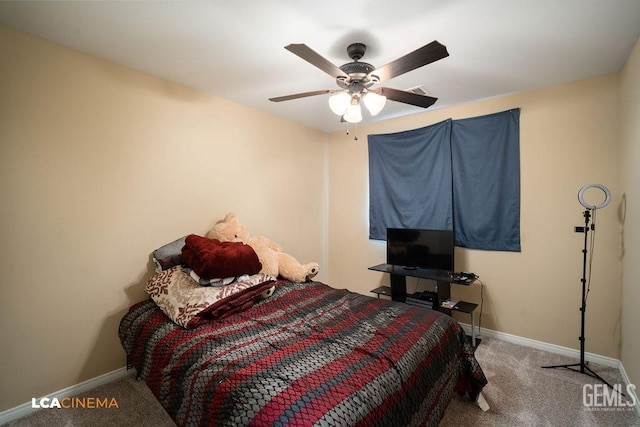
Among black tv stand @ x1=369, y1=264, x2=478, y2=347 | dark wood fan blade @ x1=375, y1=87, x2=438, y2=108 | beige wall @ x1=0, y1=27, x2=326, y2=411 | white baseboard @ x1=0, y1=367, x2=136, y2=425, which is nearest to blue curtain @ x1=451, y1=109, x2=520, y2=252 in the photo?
black tv stand @ x1=369, y1=264, x2=478, y2=347

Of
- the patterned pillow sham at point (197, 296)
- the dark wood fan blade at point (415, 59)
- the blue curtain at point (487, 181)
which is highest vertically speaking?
the dark wood fan blade at point (415, 59)

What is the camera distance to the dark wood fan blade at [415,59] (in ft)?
4.74

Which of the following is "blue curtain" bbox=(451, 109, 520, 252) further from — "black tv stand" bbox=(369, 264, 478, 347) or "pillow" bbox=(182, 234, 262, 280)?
"pillow" bbox=(182, 234, 262, 280)

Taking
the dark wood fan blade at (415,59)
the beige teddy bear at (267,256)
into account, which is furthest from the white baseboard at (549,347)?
the dark wood fan blade at (415,59)

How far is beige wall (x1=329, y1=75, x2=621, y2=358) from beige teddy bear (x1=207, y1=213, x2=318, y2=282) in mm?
1806

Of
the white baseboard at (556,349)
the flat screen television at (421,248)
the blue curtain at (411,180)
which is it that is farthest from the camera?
the blue curtain at (411,180)

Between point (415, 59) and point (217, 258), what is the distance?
72.8 inches

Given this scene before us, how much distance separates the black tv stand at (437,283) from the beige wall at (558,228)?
0.92 ft

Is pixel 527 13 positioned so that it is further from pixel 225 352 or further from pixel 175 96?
pixel 175 96

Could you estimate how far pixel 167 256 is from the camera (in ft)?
8.06

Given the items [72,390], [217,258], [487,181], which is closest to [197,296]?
[217,258]

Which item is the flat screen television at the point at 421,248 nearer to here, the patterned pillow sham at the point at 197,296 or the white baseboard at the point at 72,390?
the patterned pillow sham at the point at 197,296

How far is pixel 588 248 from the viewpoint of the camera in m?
2.55

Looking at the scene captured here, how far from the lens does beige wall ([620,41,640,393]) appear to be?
6.51ft
